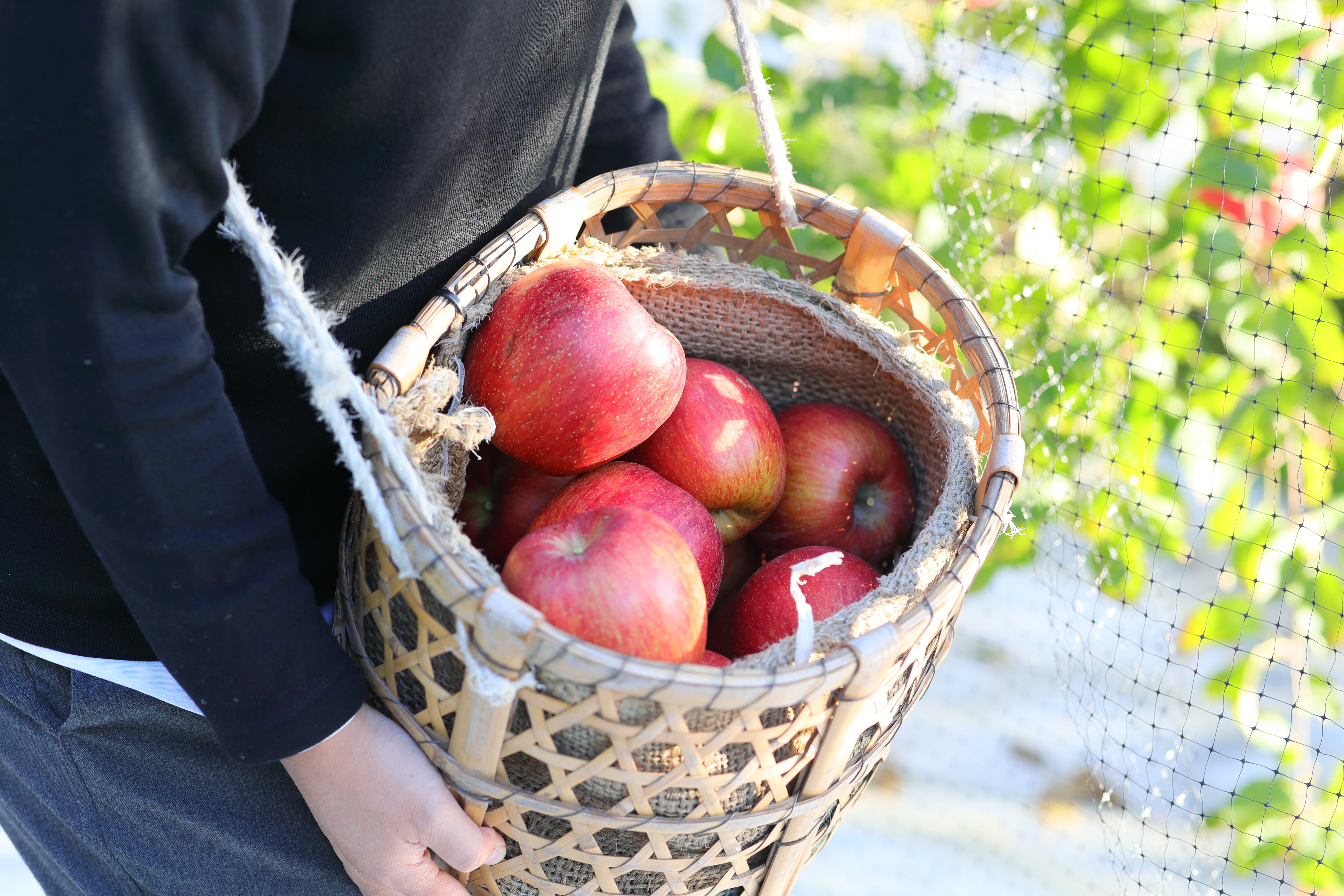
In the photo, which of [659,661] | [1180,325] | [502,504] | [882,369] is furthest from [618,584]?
[1180,325]

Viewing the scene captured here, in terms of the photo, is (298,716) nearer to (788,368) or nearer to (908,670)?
(908,670)

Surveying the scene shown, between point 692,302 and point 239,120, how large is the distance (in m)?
0.52

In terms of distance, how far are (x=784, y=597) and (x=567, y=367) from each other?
27cm

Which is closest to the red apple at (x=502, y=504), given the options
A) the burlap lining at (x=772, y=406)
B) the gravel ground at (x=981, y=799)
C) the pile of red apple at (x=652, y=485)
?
the pile of red apple at (x=652, y=485)

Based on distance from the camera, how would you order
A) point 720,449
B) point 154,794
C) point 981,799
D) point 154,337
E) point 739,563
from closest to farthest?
point 154,337 < point 154,794 < point 720,449 < point 739,563 < point 981,799

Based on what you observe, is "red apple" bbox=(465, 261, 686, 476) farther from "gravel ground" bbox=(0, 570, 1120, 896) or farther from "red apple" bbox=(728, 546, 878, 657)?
"gravel ground" bbox=(0, 570, 1120, 896)

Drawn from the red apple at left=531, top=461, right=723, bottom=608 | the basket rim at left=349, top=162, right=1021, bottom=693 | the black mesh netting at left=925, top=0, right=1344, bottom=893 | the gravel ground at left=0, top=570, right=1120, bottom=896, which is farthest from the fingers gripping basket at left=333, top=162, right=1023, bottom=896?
the gravel ground at left=0, top=570, right=1120, bottom=896

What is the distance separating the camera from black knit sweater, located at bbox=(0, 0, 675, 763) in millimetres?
487


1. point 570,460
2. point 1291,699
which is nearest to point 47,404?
point 570,460

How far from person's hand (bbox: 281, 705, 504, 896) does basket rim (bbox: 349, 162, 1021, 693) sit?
0.40ft

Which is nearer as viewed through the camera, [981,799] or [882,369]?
[882,369]

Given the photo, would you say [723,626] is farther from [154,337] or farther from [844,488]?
[154,337]

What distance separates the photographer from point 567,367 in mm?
796

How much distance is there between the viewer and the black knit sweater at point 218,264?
487 millimetres
